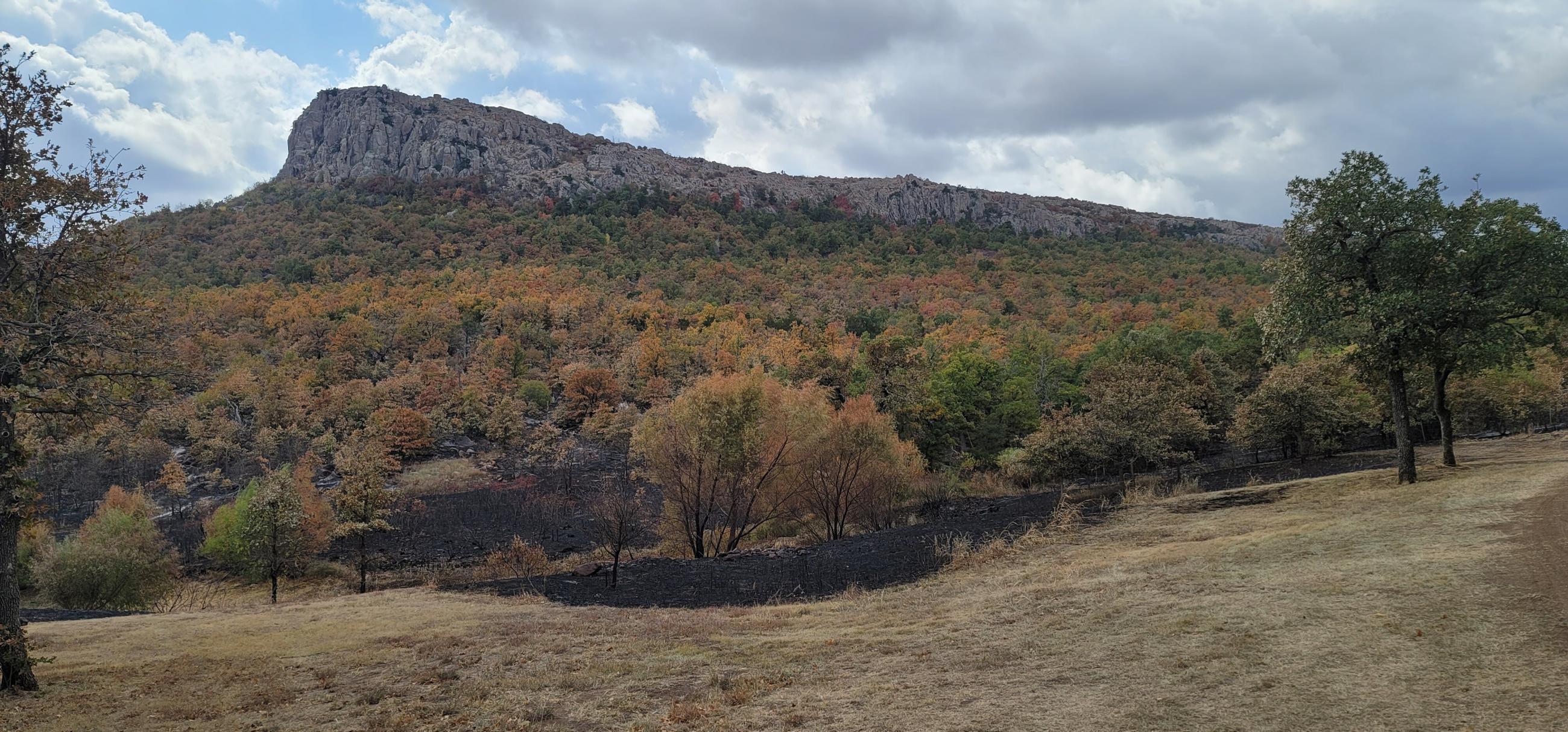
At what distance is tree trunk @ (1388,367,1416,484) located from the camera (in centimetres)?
2030

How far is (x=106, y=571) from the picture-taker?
109ft

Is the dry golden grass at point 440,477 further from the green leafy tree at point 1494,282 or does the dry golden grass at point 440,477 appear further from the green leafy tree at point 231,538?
the green leafy tree at point 1494,282

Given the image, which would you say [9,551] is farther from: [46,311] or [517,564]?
[517,564]

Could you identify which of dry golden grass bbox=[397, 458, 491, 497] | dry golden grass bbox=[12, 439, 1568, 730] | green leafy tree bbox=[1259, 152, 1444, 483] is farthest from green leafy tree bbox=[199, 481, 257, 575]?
green leafy tree bbox=[1259, 152, 1444, 483]

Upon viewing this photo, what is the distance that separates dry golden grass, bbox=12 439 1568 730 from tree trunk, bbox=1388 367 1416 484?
180 cm

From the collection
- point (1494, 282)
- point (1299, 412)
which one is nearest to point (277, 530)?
point (1494, 282)

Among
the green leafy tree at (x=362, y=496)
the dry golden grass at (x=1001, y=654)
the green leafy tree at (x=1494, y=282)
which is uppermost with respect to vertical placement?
the green leafy tree at (x=1494, y=282)

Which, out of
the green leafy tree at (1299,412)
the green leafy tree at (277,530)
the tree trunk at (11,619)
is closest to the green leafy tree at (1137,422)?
the green leafy tree at (1299,412)

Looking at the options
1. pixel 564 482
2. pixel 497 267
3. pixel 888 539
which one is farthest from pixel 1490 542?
pixel 497 267

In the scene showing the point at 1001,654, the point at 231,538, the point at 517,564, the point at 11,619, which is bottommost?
the point at 517,564

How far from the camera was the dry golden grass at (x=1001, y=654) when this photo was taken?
723 cm

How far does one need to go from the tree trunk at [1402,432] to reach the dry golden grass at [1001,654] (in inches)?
70.8

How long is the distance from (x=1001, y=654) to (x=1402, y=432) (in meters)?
18.3

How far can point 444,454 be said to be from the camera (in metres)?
72.5
